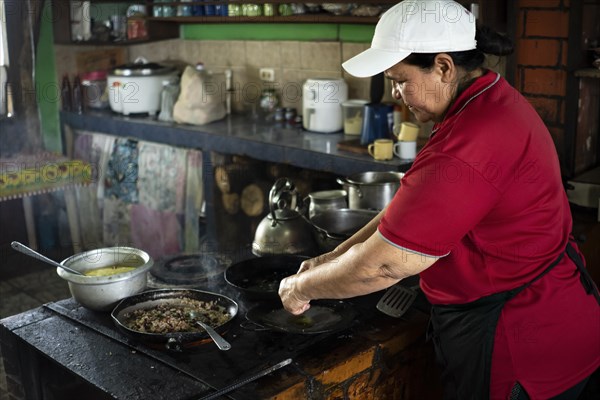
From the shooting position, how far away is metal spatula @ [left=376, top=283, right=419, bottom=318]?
206cm

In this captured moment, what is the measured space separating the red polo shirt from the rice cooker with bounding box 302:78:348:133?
103 inches

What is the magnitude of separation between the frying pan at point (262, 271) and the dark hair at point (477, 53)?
2.93ft

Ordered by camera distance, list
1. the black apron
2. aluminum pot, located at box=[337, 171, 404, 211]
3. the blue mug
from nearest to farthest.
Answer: the black apron → aluminum pot, located at box=[337, 171, 404, 211] → the blue mug

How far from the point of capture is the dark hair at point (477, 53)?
61.8 inches

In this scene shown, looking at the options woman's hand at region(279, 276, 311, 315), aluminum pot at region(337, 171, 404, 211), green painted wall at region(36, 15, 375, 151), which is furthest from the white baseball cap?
green painted wall at region(36, 15, 375, 151)

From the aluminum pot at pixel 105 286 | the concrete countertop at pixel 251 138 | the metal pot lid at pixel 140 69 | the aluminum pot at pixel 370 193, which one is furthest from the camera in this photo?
the metal pot lid at pixel 140 69

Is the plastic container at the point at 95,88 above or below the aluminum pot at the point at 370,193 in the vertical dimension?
above

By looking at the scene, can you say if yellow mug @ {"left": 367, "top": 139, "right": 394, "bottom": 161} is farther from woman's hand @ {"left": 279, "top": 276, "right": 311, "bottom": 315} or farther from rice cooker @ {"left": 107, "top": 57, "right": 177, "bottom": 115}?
rice cooker @ {"left": 107, "top": 57, "right": 177, "bottom": 115}

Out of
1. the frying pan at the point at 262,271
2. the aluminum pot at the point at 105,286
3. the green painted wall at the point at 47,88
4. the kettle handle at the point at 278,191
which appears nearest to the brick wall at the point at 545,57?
the kettle handle at the point at 278,191

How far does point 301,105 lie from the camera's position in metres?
4.78

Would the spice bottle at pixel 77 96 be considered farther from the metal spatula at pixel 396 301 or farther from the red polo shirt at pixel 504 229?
the red polo shirt at pixel 504 229

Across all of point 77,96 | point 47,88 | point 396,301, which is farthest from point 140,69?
point 396,301

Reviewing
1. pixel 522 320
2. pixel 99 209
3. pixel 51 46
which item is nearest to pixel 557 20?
pixel 522 320

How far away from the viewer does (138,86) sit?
507cm
